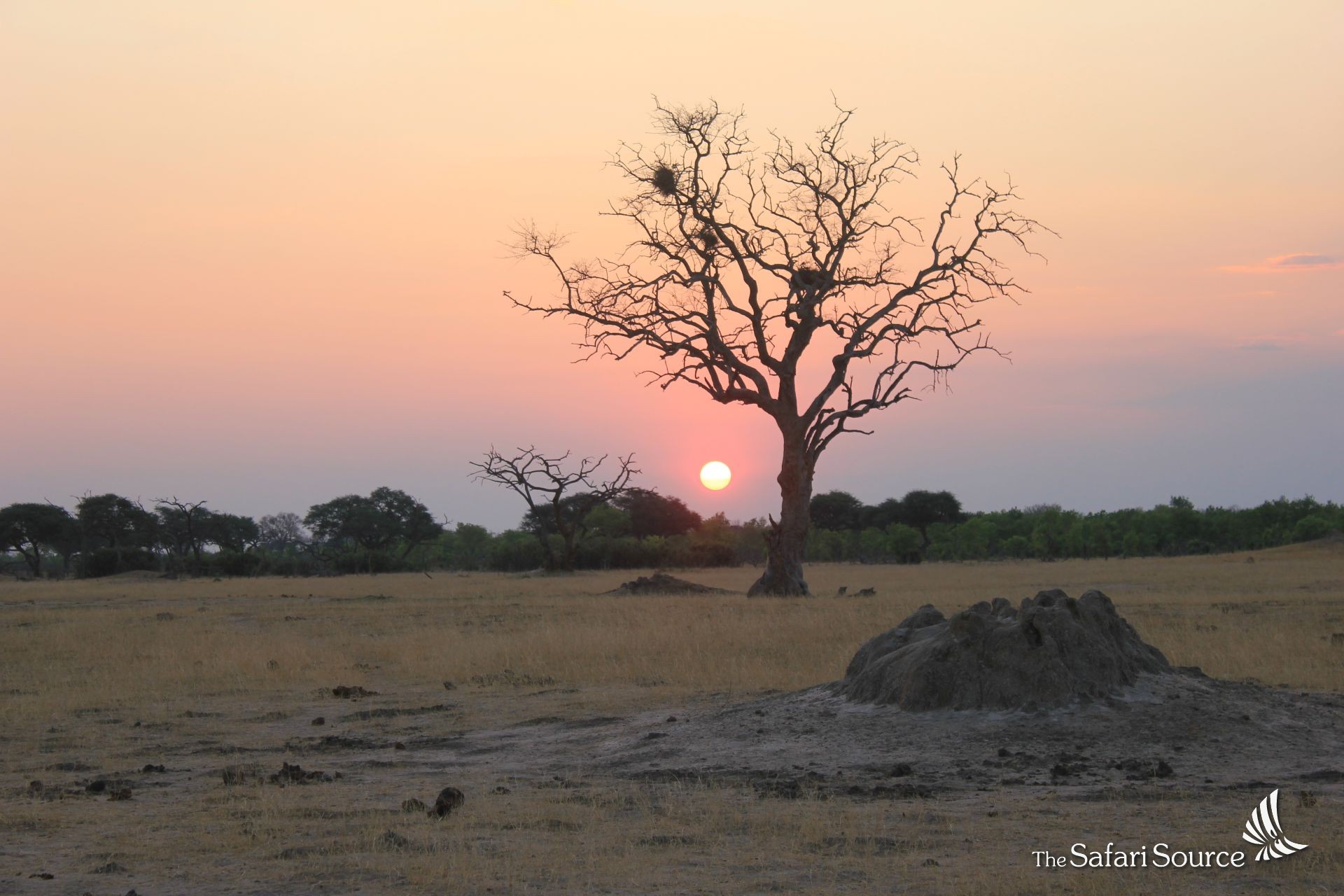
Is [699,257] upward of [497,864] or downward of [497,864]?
upward

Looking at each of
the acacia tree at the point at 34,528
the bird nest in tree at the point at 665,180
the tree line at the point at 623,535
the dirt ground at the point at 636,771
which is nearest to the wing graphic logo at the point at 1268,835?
the dirt ground at the point at 636,771

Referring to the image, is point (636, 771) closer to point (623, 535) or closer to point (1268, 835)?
point (1268, 835)

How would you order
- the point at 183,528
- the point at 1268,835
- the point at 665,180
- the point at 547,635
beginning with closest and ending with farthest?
1. the point at 1268,835
2. the point at 547,635
3. the point at 665,180
4. the point at 183,528

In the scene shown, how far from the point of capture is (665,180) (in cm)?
3034

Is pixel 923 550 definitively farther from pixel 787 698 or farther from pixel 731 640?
pixel 787 698

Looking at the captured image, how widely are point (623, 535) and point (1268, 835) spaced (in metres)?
70.7

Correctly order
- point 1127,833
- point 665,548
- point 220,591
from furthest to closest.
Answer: point 665,548 → point 220,591 → point 1127,833

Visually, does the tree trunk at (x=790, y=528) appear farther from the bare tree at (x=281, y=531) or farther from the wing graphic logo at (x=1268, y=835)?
the bare tree at (x=281, y=531)

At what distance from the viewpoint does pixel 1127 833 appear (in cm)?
645

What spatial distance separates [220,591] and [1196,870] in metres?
35.0

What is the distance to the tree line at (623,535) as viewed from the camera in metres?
57.3

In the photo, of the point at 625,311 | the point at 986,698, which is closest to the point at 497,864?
the point at 986,698

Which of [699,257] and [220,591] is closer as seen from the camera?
[699,257]

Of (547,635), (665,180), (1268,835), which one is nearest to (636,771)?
(1268,835)
